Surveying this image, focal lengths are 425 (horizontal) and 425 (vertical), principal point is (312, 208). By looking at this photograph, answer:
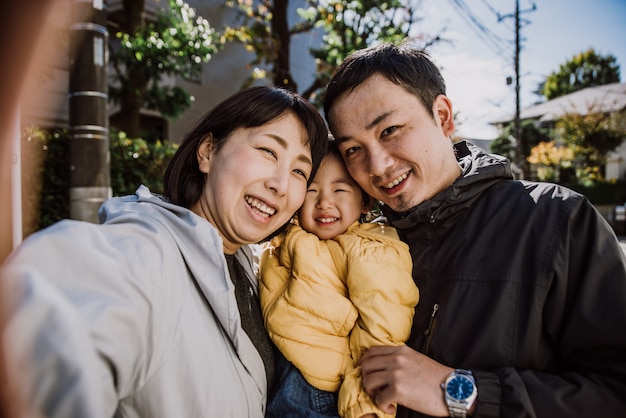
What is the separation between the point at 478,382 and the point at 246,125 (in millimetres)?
1450

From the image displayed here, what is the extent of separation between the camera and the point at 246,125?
6.54 feet

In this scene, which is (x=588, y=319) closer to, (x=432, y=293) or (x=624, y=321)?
(x=624, y=321)

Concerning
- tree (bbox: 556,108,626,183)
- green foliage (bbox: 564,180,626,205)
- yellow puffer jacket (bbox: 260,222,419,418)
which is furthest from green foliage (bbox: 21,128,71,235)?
tree (bbox: 556,108,626,183)

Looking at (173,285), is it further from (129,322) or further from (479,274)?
(479,274)

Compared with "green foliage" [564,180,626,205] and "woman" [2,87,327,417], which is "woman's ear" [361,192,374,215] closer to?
"woman" [2,87,327,417]

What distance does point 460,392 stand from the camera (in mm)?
1579

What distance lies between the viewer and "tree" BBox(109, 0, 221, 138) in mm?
8422

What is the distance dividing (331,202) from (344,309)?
631mm

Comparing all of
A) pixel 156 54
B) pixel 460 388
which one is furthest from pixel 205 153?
pixel 156 54

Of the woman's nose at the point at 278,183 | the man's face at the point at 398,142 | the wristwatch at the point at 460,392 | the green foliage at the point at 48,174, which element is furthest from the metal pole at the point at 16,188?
the wristwatch at the point at 460,392

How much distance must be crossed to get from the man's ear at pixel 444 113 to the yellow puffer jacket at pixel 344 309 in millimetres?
635

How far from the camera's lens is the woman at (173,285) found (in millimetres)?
878

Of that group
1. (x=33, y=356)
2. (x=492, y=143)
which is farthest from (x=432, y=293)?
(x=492, y=143)

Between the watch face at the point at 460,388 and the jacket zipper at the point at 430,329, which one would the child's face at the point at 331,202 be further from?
the watch face at the point at 460,388
